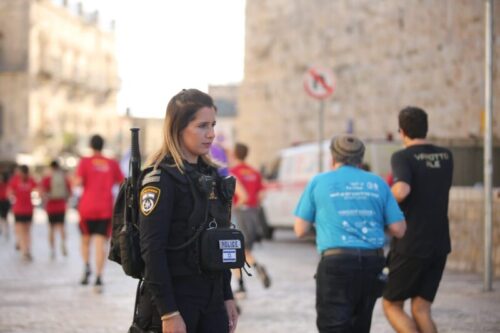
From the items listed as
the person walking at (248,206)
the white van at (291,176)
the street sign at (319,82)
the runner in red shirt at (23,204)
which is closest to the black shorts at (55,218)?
the runner in red shirt at (23,204)

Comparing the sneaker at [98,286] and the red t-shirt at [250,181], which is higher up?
the red t-shirt at [250,181]

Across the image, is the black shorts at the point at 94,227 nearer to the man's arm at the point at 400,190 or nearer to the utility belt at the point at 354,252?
the man's arm at the point at 400,190

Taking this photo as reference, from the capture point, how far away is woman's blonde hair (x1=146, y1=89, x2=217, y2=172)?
4.30m

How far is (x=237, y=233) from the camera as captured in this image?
430 cm

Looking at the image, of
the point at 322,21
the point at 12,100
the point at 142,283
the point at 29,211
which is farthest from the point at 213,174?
the point at 12,100

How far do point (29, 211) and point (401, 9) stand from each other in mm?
9853

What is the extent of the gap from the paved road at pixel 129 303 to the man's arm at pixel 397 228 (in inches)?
102

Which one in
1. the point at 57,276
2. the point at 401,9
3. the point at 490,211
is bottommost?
the point at 57,276

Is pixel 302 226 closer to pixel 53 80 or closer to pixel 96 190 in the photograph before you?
pixel 96 190

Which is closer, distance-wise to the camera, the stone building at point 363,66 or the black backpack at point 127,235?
the black backpack at point 127,235

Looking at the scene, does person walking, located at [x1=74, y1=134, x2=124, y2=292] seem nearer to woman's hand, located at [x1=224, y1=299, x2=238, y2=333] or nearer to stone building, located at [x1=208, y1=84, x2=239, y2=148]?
woman's hand, located at [x1=224, y1=299, x2=238, y2=333]

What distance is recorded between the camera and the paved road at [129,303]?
28.1 ft

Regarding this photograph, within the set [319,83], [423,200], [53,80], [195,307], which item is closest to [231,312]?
[195,307]

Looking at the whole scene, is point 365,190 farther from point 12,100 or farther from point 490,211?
point 12,100
